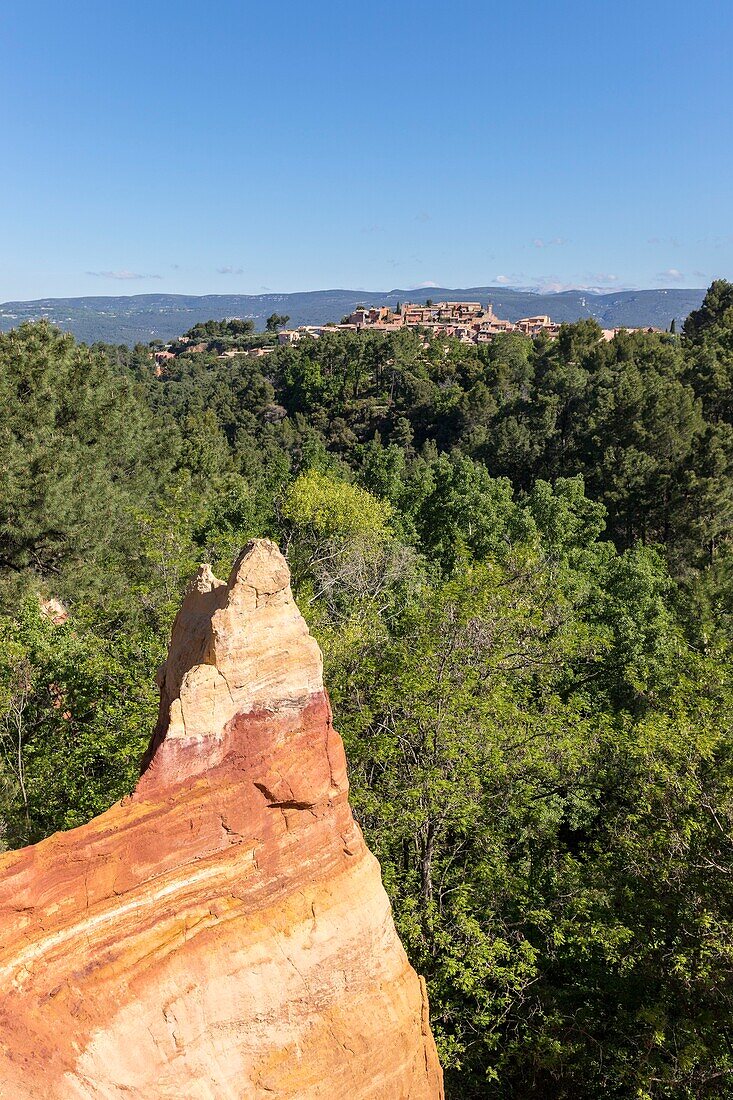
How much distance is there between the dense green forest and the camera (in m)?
13.6

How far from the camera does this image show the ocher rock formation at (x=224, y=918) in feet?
25.6

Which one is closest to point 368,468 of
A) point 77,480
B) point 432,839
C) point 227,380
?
point 77,480

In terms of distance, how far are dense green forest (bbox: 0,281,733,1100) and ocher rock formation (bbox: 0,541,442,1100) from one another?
4.22 metres

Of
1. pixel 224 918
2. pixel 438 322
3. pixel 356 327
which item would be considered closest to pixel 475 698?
pixel 224 918

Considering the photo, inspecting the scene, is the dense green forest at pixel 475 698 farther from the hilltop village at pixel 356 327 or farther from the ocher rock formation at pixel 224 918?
the hilltop village at pixel 356 327

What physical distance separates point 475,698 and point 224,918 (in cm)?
861

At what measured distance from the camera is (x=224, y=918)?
8.73 meters

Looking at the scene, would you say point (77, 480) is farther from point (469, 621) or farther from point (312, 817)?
point (312, 817)

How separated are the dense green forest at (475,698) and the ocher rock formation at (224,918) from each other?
4222 millimetres

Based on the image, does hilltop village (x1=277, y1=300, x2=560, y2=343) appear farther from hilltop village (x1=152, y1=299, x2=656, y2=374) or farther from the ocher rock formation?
the ocher rock formation

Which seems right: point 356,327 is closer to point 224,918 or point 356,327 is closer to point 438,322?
point 438,322

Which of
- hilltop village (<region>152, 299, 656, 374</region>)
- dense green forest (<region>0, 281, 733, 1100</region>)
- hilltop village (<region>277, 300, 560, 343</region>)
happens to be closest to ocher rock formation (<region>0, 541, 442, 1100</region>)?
dense green forest (<region>0, 281, 733, 1100</region>)

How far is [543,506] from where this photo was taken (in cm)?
3675

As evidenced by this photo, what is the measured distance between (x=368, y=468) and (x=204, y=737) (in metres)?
40.6
